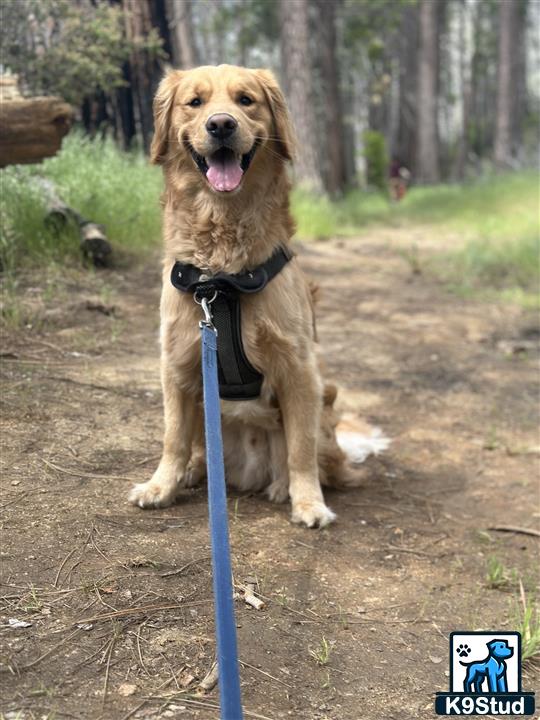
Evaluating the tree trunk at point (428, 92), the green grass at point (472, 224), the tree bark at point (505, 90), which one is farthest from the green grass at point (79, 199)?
the tree trunk at point (428, 92)

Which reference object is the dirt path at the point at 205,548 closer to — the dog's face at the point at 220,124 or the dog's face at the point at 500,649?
the dog's face at the point at 500,649

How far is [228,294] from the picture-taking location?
2.86 metres

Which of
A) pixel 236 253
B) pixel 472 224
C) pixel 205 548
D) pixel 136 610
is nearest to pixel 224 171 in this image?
pixel 236 253

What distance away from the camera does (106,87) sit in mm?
6465

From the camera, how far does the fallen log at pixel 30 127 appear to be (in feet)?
15.1

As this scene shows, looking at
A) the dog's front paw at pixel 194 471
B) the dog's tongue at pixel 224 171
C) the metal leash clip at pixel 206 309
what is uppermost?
the dog's tongue at pixel 224 171

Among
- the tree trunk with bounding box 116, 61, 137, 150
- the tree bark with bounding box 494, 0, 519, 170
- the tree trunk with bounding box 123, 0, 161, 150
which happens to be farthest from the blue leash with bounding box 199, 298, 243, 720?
the tree bark with bounding box 494, 0, 519, 170

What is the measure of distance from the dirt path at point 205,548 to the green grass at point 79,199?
352 millimetres

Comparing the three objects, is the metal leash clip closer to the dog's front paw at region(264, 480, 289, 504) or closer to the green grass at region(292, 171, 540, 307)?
the dog's front paw at region(264, 480, 289, 504)

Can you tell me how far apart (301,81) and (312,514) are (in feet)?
37.9

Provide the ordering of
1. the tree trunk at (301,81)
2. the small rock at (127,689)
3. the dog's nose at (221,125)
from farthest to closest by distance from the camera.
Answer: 1. the tree trunk at (301,81)
2. the dog's nose at (221,125)
3. the small rock at (127,689)

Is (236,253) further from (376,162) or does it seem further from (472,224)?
(376,162)

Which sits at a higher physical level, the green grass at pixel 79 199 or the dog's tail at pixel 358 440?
the green grass at pixel 79 199

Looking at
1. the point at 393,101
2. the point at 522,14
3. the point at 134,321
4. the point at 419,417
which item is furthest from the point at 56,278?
the point at 393,101
